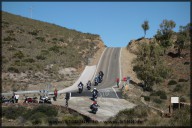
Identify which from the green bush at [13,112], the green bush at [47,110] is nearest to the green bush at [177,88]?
the green bush at [47,110]

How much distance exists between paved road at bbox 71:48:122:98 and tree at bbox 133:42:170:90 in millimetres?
5653

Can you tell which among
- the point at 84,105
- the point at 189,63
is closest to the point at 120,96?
the point at 84,105

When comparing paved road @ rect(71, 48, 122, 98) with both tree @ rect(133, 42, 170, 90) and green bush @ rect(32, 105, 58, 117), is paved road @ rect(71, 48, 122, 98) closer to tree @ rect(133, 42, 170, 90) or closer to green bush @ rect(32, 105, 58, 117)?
tree @ rect(133, 42, 170, 90)

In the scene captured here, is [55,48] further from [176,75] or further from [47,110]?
[47,110]

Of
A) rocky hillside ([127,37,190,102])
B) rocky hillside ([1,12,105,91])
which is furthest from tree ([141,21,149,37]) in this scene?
rocky hillside ([1,12,105,91])

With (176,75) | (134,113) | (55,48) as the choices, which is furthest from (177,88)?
(55,48)

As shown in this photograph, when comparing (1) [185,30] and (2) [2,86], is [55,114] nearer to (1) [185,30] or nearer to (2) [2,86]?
(2) [2,86]

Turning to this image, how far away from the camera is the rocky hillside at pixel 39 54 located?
56.1 metres

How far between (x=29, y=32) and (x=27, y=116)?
7236 cm

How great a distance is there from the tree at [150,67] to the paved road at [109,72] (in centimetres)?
565

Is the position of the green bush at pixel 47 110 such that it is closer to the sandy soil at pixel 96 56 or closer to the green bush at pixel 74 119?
the green bush at pixel 74 119

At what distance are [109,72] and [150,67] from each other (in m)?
14.6

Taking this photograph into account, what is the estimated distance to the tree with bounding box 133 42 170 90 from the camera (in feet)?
174

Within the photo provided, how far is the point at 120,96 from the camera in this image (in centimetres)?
4100
